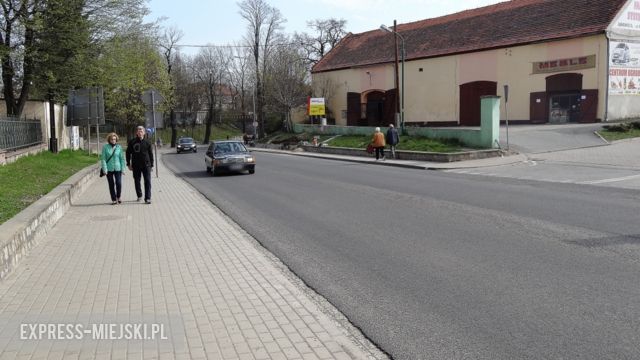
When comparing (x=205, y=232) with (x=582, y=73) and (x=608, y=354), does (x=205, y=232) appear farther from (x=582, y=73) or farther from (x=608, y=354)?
(x=582, y=73)

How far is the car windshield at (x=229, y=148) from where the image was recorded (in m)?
23.4

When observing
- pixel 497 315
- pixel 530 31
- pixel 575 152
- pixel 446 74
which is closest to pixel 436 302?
pixel 497 315

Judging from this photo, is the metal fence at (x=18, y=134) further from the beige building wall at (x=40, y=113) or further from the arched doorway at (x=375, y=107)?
the arched doorway at (x=375, y=107)

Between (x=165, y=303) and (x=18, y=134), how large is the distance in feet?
61.3

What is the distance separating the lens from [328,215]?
11078 mm

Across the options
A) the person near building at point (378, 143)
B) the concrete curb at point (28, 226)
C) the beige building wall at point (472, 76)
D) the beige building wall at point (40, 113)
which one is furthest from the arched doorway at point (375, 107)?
the concrete curb at point (28, 226)

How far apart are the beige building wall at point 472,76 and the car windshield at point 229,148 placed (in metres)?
23.8

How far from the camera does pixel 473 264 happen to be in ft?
22.0

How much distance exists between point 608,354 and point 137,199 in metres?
12.4

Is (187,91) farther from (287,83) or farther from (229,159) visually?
(229,159)

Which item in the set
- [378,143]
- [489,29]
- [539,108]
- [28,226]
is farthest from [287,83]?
[28,226]

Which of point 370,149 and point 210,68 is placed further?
point 210,68

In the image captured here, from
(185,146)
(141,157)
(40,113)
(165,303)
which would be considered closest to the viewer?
(165,303)

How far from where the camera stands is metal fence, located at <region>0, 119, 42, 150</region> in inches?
717
